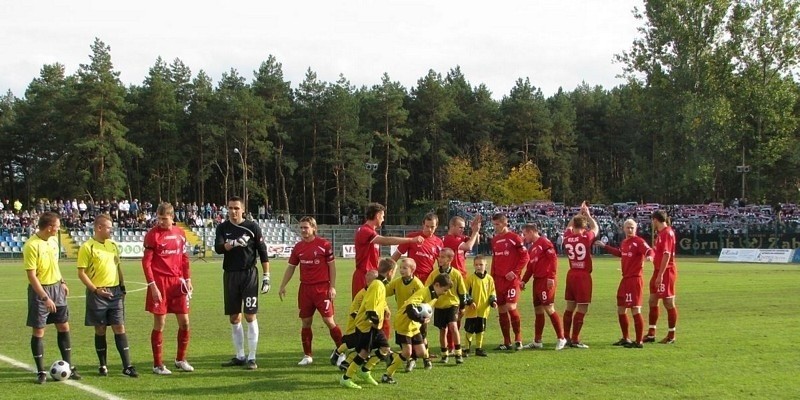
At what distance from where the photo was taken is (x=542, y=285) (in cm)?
1229

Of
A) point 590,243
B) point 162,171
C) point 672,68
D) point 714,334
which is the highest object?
point 672,68

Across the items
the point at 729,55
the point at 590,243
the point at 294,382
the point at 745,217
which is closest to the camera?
the point at 294,382

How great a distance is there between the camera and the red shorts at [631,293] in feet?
40.6

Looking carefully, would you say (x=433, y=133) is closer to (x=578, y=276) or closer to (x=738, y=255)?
(x=738, y=255)

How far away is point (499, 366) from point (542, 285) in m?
2.28

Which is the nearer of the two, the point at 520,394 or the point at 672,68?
the point at 520,394

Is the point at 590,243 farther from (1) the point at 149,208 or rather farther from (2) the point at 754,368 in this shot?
(1) the point at 149,208

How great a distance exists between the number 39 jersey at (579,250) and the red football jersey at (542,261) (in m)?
0.27

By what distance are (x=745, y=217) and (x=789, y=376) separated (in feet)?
149

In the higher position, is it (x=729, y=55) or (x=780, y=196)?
(x=729, y=55)

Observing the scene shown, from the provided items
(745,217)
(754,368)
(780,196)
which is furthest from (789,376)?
(780,196)

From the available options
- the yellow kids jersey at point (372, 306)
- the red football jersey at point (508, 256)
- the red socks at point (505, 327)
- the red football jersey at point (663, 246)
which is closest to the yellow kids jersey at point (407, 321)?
the yellow kids jersey at point (372, 306)

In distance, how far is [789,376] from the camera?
9484 millimetres

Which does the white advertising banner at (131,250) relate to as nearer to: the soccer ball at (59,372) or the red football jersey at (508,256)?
the red football jersey at (508,256)
